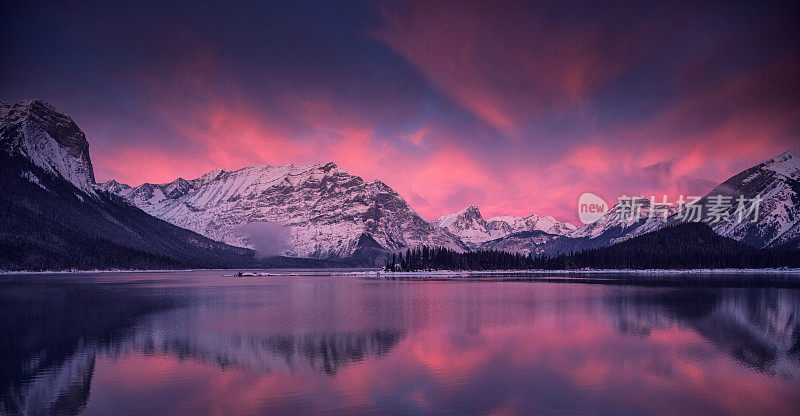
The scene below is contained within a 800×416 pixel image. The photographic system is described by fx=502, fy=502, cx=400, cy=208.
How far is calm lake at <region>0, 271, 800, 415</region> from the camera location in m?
27.5

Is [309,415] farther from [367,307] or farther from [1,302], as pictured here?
[1,302]

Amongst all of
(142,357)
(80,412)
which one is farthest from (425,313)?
(80,412)

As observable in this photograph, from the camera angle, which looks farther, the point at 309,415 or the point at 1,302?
the point at 1,302

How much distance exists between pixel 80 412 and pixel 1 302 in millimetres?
75792

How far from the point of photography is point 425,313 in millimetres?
69312

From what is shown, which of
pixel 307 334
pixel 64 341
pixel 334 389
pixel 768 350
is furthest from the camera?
pixel 307 334

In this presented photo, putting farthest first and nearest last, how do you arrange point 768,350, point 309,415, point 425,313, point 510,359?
point 425,313 < point 768,350 < point 510,359 < point 309,415

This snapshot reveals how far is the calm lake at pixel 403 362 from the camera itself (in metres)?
27.5

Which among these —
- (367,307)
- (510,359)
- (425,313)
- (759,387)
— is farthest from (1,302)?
(759,387)

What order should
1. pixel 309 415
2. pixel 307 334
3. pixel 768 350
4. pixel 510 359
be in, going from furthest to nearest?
pixel 307 334 < pixel 768 350 < pixel 510 359 < pixel 309 415

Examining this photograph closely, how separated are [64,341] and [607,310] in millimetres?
65400

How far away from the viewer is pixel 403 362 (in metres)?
37.8

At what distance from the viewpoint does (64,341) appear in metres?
46.4

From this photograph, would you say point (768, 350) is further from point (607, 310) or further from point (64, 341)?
point (64, 341)
